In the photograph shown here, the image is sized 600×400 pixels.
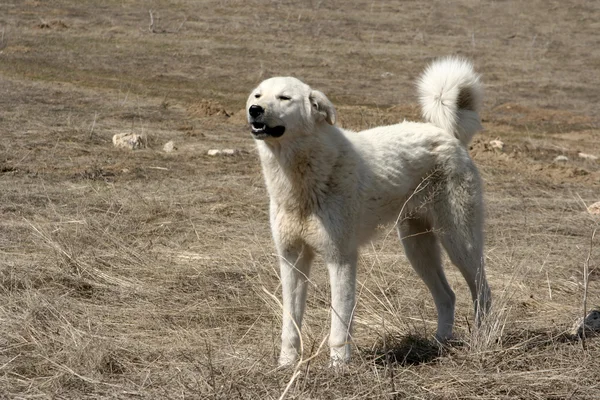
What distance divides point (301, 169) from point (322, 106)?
1.34 feet

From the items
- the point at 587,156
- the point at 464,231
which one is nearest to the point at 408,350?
the point at 464,231

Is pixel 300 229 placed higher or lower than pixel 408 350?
higher

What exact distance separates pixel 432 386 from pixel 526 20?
29.7 m

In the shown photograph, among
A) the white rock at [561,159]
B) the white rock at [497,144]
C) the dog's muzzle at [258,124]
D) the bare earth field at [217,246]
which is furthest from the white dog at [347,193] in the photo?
the white rock at [561,159]

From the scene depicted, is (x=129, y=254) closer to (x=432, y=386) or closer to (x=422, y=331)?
(x=422, y=331)

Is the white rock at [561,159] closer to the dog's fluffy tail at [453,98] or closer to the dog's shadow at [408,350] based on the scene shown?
the dog's fluffy tail at [453,98]

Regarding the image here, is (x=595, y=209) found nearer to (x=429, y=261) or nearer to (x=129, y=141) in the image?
(x=429, y=261)

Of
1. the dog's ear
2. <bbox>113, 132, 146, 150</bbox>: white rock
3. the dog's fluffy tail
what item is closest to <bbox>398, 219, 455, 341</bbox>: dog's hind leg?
the dog's fluffy tail

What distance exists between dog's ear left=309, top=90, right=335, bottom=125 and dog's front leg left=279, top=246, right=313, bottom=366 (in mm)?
811

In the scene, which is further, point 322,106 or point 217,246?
point 217,246

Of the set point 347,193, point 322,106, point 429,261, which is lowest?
point 429,261

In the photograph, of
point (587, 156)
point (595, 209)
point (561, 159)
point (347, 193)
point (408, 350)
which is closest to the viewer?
point (347, 193)

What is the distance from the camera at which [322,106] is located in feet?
16.4

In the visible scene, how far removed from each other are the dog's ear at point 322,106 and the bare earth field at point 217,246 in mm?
1012
